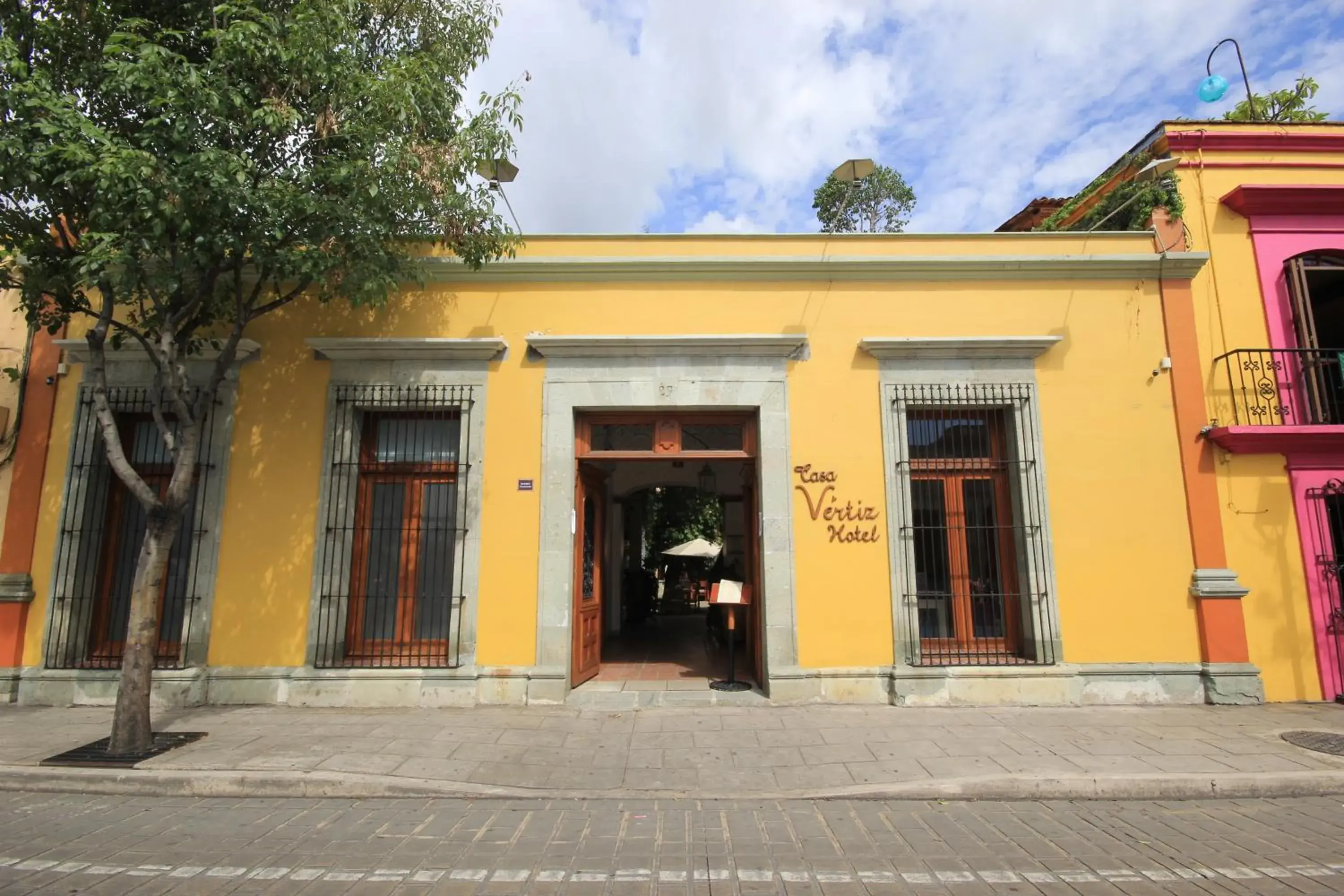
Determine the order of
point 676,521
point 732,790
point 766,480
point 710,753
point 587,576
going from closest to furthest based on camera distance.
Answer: point 732,790, point 710,753, point 766,480, point 587,576, point 676,521

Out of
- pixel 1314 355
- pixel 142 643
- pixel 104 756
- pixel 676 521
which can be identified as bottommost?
pixel 104 756

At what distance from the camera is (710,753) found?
5.88 metres

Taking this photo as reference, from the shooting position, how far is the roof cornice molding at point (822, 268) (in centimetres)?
804

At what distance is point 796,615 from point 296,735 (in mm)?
4866

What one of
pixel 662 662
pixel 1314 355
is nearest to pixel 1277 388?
pixel 1314 355

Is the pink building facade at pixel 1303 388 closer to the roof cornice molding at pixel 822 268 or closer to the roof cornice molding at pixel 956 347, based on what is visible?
the roof cornice molding at pixel 822 268

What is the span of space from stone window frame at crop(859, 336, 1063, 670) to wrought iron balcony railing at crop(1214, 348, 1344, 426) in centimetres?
204

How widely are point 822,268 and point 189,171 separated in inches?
239

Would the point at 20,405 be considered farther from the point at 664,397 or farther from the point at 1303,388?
the point at 1303,388

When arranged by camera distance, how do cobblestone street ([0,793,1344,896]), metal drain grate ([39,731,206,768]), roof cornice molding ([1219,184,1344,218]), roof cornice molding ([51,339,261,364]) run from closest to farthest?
cobblestone street ([0,793,1344,896]) → metal drain grate ([39,731,206,768]) → roof cornice molding ([51,339,261,364]) → roof cornice molding ([1219,184,1344,218])

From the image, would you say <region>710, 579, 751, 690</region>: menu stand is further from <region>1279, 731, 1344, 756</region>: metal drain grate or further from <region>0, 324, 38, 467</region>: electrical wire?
<region>0, 324, 38, 467</region>: electrical wire

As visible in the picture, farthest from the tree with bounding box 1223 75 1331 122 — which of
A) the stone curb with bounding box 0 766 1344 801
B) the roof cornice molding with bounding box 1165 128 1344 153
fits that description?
the stone curb with bounding box 0 766 1344 801

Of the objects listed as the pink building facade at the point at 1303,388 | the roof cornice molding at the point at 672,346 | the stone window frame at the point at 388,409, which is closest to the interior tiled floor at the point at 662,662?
the stone window frame at the point at 388,409

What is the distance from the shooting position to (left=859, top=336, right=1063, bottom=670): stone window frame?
755 centimetres
